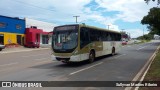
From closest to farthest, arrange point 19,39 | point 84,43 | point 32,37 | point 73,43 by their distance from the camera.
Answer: point 73,43, point 84,43, point 19,39, point 32,37

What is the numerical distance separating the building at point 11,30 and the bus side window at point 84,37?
3402 cm

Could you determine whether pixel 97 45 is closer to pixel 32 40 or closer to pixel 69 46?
pixel 69 46

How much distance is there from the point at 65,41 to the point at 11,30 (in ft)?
125

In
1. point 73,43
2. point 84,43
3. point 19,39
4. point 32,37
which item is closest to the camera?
point 73,43

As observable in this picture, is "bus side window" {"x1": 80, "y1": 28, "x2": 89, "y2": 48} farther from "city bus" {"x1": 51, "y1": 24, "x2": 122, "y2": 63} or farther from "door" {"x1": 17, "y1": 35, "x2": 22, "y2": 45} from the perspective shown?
"door" {"x1": 17, "y1": 35, "x2": 22, "y2": 45}

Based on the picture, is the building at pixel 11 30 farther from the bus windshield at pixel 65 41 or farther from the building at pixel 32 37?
the bus windshield at pixel 65 41

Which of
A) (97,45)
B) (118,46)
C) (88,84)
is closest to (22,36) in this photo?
(118,46)

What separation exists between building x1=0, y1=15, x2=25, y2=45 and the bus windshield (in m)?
34.4

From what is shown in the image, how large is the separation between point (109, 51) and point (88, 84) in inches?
609

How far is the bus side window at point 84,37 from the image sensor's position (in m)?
18.6

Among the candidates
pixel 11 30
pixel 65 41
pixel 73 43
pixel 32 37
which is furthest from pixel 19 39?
pixel 73 43

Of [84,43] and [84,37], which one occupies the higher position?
[84,37]

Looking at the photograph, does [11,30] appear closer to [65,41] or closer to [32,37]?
[32,37]

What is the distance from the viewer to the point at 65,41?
59.5 ft
